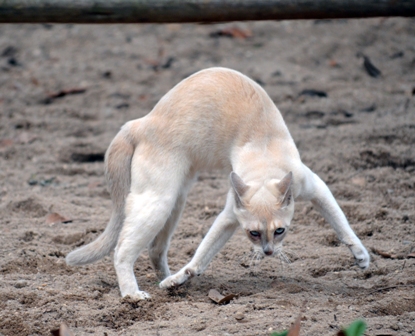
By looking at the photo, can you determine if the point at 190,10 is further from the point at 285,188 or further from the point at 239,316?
the point at 239,316

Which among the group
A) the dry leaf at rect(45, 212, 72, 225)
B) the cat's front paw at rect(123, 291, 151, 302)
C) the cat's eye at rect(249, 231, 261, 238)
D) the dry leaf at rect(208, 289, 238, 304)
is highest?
the cat's eye at rect(249, 231, 261, 238)

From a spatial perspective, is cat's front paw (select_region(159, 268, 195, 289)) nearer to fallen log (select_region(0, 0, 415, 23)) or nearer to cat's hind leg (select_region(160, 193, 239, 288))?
cat's hind leg (select_region(160, 193, 239, 288))

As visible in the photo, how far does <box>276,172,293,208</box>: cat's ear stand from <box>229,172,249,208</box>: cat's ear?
0.64 feet

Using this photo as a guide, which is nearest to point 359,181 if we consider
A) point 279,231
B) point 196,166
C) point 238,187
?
point 196,166

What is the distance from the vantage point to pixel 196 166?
4.04m

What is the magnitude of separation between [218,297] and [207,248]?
32cm

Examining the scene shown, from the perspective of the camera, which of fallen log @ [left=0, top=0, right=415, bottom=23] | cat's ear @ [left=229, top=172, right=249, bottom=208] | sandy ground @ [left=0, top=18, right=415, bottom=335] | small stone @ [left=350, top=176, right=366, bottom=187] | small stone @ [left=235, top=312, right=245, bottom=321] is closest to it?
small stone @ [left=235, top=312, right=245, bottom=321]

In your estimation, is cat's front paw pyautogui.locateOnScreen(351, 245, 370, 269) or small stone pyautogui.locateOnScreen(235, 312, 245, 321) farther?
cat's front paw pyautogui.locateOnScreen(351, 245, 370, 269)

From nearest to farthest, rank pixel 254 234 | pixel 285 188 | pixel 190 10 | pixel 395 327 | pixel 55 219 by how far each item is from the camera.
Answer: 1. pixel 395 327
2. pixel 285 188
3. pixel 254 234
4. pixel 190 10
5. pixel 55 219

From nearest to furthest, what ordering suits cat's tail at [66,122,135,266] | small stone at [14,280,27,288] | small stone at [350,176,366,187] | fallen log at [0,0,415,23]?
small stone at [14,280,27,288] < cat's tail at [66,122,135,266] < fallen log at [0,0,415,23] < small stone at [350,176,366,187]

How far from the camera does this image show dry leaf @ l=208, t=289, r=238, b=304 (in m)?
3.53

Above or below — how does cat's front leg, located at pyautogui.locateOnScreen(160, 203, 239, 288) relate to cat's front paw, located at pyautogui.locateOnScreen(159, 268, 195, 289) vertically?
above

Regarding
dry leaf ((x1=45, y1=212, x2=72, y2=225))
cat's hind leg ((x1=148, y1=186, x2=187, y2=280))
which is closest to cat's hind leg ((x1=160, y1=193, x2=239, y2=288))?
cat's hind leg ((x1=148, y1=186, x2=187, y2=280))

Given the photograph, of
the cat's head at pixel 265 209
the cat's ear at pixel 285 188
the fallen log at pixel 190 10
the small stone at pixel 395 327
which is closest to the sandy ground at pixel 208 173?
the small stone at pixel 395 327
